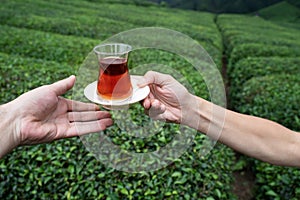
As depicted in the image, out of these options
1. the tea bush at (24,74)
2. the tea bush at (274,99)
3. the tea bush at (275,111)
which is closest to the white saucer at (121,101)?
the tea bush at (275,111)

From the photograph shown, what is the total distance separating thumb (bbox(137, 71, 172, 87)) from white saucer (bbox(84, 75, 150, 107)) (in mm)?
34

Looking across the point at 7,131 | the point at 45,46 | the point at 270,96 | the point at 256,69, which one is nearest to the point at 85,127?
the point at 7,131

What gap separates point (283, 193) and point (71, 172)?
1.92m

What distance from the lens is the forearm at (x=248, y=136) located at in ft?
5.72

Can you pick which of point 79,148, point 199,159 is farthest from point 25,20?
point 199,159

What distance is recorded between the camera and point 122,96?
1.45 metres

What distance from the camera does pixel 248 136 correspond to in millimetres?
1752

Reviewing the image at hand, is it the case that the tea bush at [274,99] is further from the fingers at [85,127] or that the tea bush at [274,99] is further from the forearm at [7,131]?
the forearm at [7,131]

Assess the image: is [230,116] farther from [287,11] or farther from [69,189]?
[287,11]

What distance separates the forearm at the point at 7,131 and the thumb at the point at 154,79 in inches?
28.2

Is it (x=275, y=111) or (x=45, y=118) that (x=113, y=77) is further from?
(x=275, y=111)

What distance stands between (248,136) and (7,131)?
1.35 metres

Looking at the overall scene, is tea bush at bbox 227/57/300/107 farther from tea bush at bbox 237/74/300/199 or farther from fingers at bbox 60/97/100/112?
fingers at bbox 60/97/100/112

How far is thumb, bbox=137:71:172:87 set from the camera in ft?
5.36
